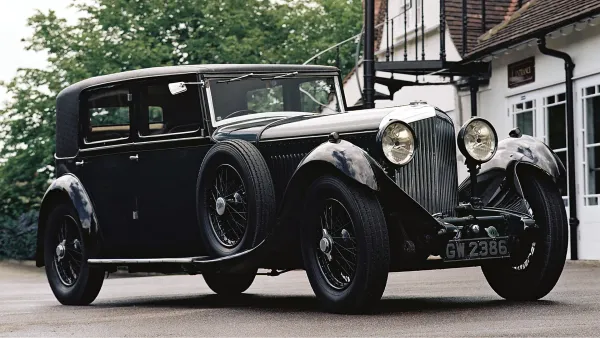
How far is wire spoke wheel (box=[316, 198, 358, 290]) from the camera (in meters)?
7.74

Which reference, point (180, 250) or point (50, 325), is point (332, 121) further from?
point (50, 325)

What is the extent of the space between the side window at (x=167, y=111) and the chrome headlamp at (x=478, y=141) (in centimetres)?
222

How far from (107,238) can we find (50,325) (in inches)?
81.8

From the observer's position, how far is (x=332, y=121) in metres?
8.44

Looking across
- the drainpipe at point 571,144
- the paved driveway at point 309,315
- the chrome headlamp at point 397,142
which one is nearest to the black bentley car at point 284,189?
the chrome headlamp at point 397,142

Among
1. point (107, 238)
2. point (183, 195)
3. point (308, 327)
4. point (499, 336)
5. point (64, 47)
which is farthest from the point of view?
point (64, 47)


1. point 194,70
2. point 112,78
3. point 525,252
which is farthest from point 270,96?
point 525,252

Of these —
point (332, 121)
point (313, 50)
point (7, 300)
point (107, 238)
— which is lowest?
point (7, 300)

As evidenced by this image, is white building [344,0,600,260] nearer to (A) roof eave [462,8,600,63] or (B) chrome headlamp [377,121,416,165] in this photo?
(A) roof eave [462,8,600,63]

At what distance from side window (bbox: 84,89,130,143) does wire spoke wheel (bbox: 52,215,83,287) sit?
768mm

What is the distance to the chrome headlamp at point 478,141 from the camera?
8195mm

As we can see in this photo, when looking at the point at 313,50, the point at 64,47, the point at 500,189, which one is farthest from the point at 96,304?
the point at 313,50

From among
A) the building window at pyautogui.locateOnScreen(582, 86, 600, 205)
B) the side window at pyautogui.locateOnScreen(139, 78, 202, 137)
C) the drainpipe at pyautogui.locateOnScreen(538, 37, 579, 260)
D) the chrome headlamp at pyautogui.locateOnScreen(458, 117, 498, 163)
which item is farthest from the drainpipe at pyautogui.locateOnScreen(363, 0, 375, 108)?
the chrome headlamp at pyautogui.locateOnScreen(458, 117, 498, 163)

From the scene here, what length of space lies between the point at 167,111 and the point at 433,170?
2486 mm
